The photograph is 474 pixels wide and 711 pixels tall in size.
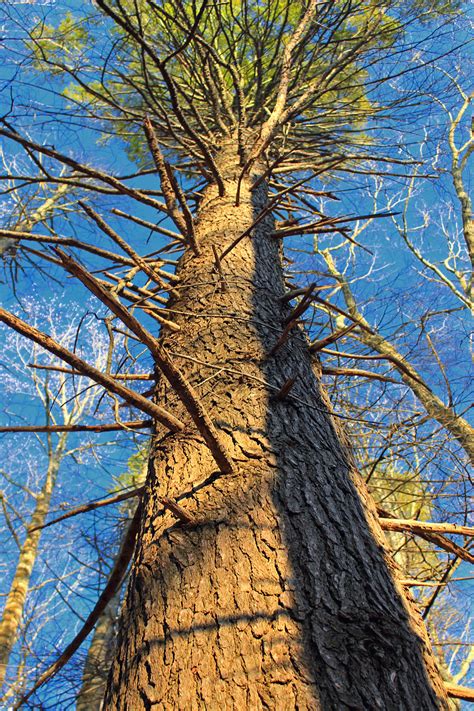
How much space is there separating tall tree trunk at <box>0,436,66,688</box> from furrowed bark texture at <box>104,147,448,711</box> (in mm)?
4649

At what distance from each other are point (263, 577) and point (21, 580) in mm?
7585

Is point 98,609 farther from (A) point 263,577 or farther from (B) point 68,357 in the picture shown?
(B) point 68,357

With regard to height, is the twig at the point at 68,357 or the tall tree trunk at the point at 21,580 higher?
the tall tree trunk at the point at 21,580

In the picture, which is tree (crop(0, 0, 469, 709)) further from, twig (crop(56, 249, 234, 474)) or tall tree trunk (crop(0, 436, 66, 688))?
tall tree trunk (crop(0, 436, 66, 688))

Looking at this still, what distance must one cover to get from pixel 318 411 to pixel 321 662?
86 cm

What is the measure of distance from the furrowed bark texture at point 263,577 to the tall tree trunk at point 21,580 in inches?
183

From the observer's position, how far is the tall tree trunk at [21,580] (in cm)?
639

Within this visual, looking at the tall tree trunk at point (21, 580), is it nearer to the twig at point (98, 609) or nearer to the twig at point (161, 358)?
the twig at point (98, 609)

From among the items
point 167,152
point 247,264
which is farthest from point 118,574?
point 167,152

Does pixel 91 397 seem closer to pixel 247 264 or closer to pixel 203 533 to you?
pixel 247 264

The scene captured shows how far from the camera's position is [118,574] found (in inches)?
68.2

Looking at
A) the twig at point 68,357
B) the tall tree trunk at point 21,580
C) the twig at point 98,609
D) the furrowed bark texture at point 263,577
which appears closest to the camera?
the furrowed bark texture at point 263,577

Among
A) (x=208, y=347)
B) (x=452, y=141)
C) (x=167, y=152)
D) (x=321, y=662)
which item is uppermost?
(x=452, y=141)

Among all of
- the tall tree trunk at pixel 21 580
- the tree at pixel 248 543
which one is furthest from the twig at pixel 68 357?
the tall tree trunk at pixel 21 580
